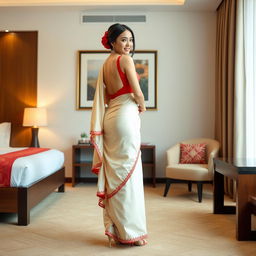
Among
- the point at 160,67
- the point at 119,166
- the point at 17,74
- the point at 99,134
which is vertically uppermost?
the point at 160,67

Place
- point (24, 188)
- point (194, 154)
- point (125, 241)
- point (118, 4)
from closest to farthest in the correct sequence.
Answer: point (125, 241) → point (24, 188) → point (194, 154) → point (118, 4)

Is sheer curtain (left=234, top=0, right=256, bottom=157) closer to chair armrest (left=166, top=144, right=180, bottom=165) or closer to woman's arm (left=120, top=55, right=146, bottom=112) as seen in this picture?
chair armrest (left=166, top=144, right=180, bottom=165)

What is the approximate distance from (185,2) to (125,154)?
393 cm

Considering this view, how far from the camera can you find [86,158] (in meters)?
6.46

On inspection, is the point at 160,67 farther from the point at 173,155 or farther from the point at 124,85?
the point at 124,85

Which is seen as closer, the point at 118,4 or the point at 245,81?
the point at 245,81

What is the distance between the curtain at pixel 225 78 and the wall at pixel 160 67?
295 millimetres

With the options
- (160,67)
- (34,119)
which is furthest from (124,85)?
(160,67)

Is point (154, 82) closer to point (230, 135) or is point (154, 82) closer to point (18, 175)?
point (230, 135)

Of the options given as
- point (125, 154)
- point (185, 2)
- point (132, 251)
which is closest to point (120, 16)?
point (185, 2)

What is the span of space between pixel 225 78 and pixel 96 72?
7.59 feet

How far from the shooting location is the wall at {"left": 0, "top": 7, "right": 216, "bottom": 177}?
645 cm

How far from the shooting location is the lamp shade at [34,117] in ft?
20.0

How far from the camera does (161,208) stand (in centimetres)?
445
